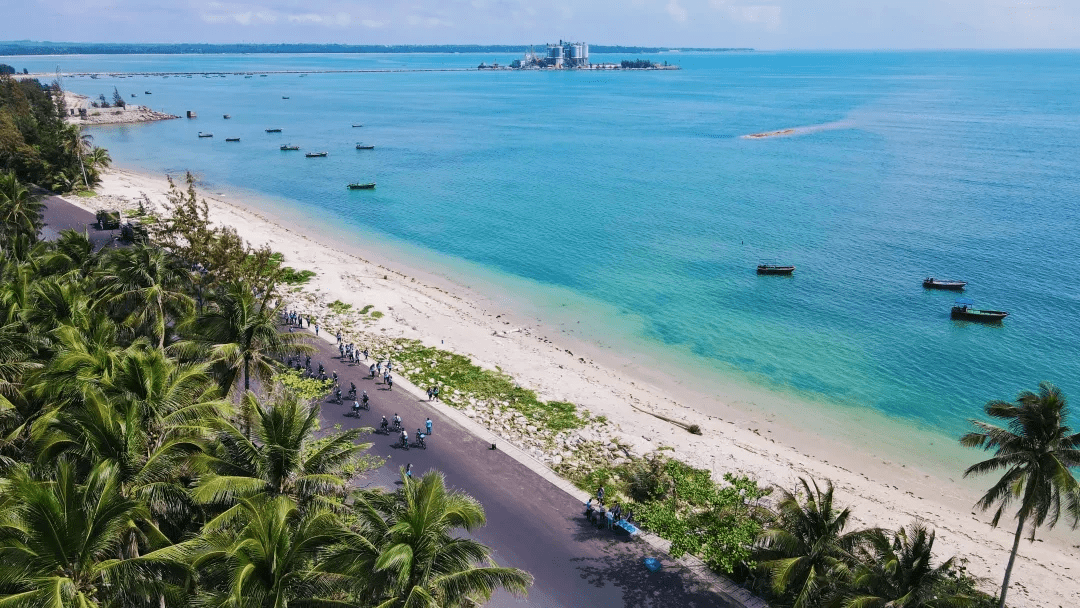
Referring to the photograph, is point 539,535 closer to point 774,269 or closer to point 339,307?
point 339,307

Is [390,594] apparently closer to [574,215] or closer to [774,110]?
[574,215]

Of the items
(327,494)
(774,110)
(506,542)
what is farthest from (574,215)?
(774,110)

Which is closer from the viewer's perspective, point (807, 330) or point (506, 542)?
point (506, 542)

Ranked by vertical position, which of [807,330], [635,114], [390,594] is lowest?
[807,330]

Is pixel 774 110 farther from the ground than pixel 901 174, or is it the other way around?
pixel 774 110

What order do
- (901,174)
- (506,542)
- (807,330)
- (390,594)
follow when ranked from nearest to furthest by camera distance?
(390,594) < (506,542) < (807,330) < (901,174)

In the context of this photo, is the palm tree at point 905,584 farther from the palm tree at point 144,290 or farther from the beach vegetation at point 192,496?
the palm tree at point 144,290

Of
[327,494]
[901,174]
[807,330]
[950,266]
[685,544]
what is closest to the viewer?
[327,494]

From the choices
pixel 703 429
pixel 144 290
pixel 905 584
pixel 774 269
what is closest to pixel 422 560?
pixel 905 584
